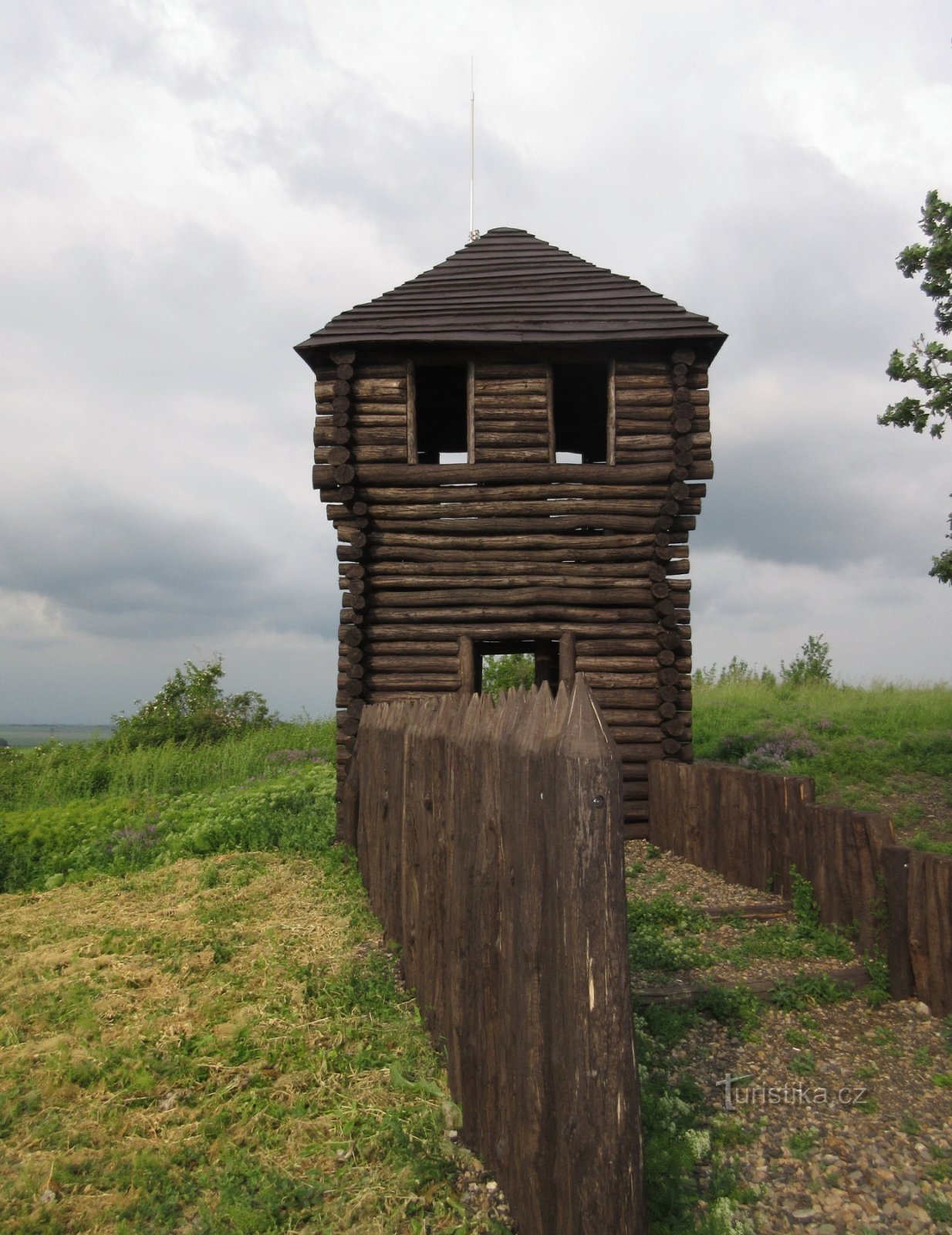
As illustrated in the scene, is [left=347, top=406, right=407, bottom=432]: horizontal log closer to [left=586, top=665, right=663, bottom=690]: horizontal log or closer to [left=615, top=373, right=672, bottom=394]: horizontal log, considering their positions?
[left=615, top=373, right=672, bottom=394]: horizontal log

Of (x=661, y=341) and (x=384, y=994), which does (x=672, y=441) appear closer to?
(x=661, y=341)

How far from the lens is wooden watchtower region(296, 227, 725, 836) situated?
36.9 ft

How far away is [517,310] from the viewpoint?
1191 centimetres

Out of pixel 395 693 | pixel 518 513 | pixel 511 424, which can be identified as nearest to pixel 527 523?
pixel 518 513

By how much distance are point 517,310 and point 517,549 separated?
333 centimetres

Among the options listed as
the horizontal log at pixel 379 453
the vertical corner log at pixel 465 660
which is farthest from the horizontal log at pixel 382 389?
the vertical corner log at pixel 465 660

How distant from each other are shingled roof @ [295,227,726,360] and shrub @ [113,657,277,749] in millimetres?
13020

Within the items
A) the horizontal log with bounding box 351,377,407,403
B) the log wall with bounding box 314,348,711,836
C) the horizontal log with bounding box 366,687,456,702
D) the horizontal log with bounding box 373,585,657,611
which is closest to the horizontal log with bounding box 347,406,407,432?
the log wall with bounding box 314,348,711,836

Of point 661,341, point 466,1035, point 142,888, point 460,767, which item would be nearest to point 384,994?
point 466,1035

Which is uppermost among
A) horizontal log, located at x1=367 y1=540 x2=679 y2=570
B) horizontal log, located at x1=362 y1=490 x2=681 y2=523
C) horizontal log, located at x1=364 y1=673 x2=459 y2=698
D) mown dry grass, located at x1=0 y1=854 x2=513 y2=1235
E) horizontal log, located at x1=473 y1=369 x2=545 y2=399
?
horizontal log, located at x1=473 y1=369 x2=545 y2=399

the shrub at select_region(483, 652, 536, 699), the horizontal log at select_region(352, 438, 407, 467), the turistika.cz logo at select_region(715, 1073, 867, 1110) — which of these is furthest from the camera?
the shrub at select_region(483, 652, 536, 699)

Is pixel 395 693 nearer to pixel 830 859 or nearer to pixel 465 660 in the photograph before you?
pixel 465 660

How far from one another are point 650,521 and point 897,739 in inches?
303

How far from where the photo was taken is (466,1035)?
148 inches
